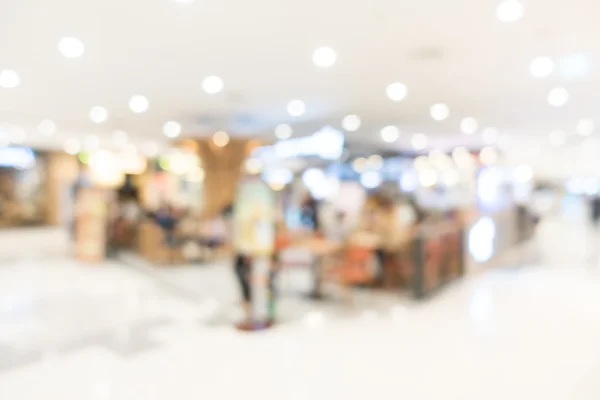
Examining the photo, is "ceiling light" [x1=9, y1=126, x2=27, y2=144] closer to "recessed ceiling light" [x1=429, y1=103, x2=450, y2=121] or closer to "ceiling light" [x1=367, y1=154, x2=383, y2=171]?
"recessed ceiling light" [x1=429, y1=103, x2=450, y2=121]

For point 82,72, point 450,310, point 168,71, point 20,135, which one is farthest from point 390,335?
Result: point 20,135

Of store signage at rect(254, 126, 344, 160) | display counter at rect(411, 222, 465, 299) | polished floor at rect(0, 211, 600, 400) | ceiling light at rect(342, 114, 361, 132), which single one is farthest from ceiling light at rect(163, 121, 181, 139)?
display counter at rect(411, 222, 465, 299)

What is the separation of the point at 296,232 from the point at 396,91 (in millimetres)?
2734

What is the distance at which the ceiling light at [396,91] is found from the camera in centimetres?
575

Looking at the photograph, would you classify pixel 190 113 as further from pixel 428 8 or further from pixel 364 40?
pixel 428 8

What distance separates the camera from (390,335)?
4266 mm

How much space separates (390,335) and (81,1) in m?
4.32

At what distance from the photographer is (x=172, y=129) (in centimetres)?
1018

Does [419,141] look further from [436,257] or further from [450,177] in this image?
[436,257]

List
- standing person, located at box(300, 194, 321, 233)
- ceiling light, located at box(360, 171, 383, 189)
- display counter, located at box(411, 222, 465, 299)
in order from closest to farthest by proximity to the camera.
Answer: display counter, located at box(411, 222, 465, 299), standing person, located at box(300, 194, 321, 233), ceiling light, located at box(360, 171, 383, 189)

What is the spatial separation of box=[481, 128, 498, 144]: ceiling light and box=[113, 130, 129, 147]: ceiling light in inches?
387

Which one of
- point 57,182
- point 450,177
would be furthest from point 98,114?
point 450,177

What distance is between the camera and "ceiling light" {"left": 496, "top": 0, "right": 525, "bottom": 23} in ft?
10.5

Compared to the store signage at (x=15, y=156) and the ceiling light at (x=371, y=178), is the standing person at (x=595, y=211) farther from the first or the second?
the store signage at (x=15, y=156)
